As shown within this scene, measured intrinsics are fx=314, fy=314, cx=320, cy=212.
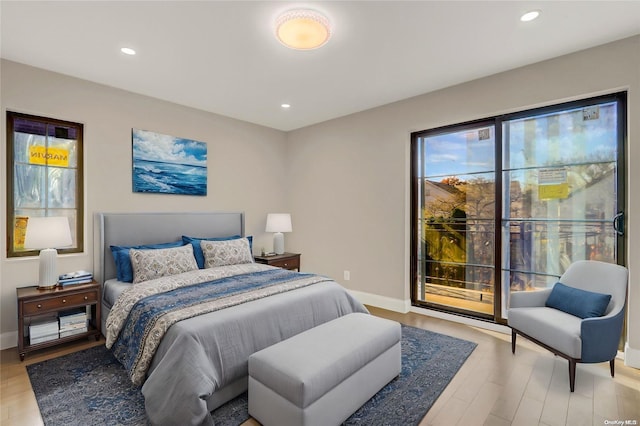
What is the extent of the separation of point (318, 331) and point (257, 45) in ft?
7.71

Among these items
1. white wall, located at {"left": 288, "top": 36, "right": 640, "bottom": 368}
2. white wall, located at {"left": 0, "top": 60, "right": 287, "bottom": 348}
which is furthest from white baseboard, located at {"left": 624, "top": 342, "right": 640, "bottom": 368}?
white wall, located at {"left": 0, "top": 60, "right": 287, "bottom": 348}

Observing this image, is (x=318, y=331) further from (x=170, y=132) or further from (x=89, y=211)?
(x=170, y=132)

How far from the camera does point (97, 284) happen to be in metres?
3.08

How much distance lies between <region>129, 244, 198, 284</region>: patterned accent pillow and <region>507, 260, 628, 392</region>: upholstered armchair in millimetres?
3272

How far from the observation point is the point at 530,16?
228 centimetres

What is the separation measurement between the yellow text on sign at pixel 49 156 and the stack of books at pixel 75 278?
1155mm

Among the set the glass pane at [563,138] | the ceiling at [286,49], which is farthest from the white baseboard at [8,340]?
the glass pane at [563,138]

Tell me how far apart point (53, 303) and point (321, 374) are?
2.64 meters

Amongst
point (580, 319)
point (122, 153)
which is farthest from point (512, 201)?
point (122, 153)

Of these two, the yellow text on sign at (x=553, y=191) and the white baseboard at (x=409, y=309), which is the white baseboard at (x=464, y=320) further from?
the yellow text on sign at (x=553, y=191)

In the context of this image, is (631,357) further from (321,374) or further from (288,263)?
(288,263)

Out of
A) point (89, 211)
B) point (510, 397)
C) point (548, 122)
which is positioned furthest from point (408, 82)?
point (89, 211)

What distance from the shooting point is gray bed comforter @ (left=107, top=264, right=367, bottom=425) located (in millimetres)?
1802

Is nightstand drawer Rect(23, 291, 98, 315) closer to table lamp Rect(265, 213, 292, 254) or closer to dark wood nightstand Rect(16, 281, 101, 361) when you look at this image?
dark wood nightstand Rect(16, 281, 101, 361)
